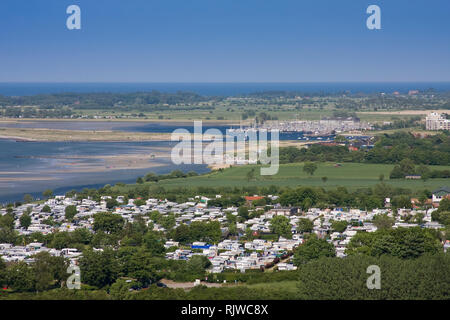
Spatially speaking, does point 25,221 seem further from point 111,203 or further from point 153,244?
point 153,244

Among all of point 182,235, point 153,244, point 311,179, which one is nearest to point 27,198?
point 182,235

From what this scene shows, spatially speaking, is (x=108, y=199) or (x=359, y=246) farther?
(x=108, y=199)

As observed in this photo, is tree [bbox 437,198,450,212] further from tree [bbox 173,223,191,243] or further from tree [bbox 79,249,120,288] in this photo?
tree [bbox 79,249,120,288]

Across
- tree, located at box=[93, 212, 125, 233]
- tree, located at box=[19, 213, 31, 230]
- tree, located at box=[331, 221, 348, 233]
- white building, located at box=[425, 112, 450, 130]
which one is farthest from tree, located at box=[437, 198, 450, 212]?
white building, located at box=[425, 112, 450, 130]

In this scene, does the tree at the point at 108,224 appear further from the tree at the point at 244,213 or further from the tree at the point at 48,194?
the tree at the point at 48,194
